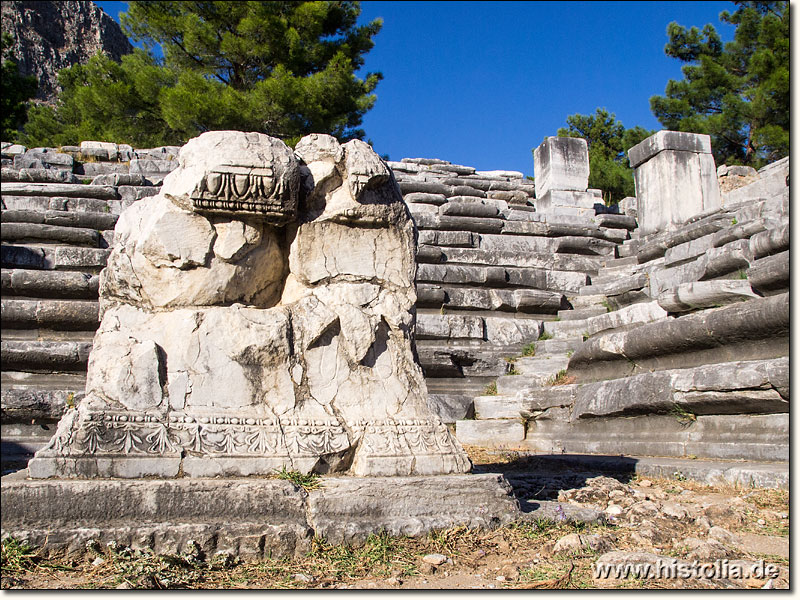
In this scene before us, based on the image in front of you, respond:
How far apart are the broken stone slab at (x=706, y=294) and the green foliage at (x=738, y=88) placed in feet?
50.4

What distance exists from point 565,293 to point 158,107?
12680 millimetres

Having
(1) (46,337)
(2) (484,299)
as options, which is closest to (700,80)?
(2) (484,299)

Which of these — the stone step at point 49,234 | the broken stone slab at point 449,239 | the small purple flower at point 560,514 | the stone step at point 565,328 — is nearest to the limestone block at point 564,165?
the broken stone slab at point 449,239

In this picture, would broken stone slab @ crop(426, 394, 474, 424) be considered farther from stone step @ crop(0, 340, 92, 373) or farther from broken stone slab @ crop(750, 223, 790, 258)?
stone step @ crop(0, 340, 92, 373)

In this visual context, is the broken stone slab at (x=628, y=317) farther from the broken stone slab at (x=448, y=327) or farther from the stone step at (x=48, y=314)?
the stone step at (x=48, y=314)

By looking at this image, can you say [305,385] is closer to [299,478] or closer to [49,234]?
[299,478]

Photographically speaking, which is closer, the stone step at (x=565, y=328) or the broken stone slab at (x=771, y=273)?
the broken stone slab at (x=771, y=273)

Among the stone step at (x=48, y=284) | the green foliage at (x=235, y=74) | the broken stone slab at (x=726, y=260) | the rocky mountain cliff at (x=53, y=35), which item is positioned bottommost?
the stone step at (x=48, y=284)

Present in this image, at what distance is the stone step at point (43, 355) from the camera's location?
5.57 meters

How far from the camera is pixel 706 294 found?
5.25 meters

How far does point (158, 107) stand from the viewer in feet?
57.1

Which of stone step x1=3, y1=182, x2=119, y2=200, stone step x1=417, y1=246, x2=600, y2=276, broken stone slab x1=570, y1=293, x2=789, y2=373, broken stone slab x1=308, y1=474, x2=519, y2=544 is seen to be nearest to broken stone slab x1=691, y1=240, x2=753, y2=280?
broken stone slab x1=570, y1=293, x2=789, y2=373

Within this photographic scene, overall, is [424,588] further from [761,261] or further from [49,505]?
[761,261]

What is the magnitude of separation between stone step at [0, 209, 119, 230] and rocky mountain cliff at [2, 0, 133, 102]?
128ft
